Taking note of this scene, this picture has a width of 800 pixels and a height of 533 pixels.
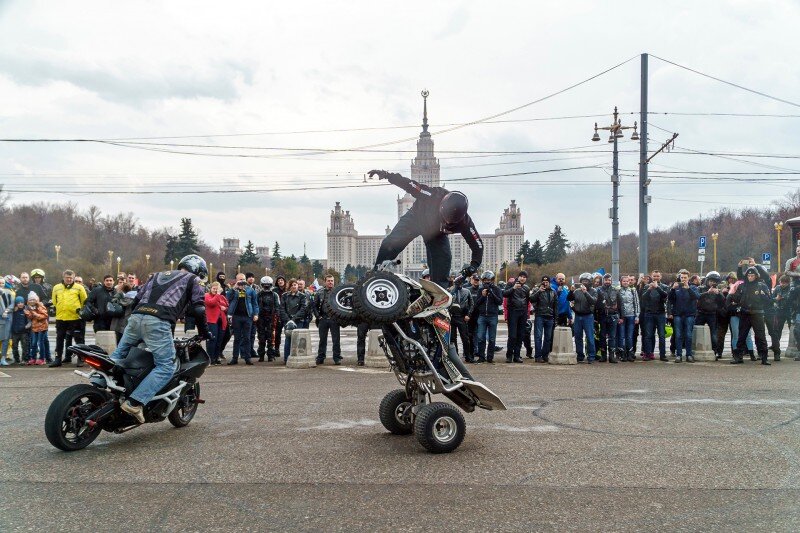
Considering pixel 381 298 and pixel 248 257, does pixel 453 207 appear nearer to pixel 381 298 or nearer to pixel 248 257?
pixel 381 298

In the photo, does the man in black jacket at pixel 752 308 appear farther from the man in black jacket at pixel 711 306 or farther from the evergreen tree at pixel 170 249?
the evergreen tree at pixel 170 249

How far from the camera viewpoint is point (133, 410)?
21.5 ft

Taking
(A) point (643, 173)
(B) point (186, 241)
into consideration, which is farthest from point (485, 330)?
(B) point (186, 241)

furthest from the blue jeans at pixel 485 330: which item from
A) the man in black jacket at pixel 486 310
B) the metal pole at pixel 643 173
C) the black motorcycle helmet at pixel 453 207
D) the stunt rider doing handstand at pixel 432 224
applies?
the metal pole at pixel 643 173

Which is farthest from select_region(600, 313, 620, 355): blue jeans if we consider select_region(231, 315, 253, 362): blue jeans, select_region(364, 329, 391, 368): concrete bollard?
select_region(231, 315, 253, 362): blue jeans

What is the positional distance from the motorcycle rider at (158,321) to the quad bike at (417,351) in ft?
5.74

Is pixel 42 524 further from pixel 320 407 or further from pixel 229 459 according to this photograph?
pixel 320 407

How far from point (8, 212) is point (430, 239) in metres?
77.4

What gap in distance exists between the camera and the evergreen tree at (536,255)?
8512 cm

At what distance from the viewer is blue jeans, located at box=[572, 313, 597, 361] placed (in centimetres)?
1505

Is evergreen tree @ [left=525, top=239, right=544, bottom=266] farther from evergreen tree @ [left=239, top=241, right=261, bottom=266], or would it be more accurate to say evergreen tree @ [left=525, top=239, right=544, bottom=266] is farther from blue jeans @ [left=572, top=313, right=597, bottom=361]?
blue jeans @ [left=572, top=313, right=597, bottom=361]

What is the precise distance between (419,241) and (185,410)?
137 metres

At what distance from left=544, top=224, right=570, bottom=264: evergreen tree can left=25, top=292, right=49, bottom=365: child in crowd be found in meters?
77.9

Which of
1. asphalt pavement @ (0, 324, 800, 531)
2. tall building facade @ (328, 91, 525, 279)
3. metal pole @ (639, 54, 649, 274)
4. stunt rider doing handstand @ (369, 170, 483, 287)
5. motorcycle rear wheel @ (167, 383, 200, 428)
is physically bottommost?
asphalt pavement @ (0, 324, 800, 531)
